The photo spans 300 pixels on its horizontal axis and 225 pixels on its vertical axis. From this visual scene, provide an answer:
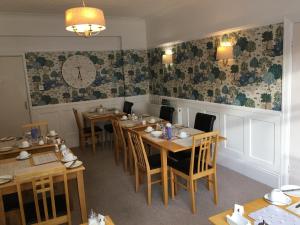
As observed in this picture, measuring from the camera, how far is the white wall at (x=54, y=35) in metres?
5.11

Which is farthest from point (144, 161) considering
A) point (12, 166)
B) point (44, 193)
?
point (12, 166)

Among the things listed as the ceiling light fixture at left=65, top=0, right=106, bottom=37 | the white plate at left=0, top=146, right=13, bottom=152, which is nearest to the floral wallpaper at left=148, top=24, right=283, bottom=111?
the ceiling light fixture at left=65, top=0, right=106, bottom=37

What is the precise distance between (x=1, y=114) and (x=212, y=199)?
441 cm

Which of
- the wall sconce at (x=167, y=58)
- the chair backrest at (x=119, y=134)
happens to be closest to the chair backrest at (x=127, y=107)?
the wall sconce at (x=167, y=58)

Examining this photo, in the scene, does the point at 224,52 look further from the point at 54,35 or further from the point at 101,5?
the point at 54,35

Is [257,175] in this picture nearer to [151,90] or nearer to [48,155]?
[48,155]

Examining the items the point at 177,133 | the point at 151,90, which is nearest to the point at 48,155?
the point at 177,133

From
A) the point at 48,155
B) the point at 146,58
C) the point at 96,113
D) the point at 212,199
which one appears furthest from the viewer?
the point at 146,58

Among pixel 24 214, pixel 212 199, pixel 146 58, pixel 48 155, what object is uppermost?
pixel 146 58

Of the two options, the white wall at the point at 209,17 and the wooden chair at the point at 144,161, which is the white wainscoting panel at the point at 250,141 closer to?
the white wall at the point at 209,17

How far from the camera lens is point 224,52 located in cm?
396

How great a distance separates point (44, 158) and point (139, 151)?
1.10 m

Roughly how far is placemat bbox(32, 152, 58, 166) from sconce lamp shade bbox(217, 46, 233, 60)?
2762 mm

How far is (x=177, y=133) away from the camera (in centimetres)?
357
